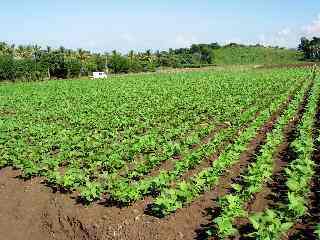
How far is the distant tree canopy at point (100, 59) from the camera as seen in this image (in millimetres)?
68812

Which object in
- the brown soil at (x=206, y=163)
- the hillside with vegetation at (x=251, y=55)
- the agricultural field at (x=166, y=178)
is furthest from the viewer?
the hillside with vegetation at (x=251, y=55)

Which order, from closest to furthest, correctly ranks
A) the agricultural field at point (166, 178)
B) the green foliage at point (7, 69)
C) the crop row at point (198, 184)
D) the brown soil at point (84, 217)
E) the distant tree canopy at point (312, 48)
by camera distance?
1. the agricultural field at point (166, 178)
2. the brown soil at point (84, 217)
3. the crop row at point (198, 184)
4. the green foliage at point (7, 69)
5. the distant tree canopy at point (312, 48)

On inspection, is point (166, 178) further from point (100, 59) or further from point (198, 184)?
point (100, 59)

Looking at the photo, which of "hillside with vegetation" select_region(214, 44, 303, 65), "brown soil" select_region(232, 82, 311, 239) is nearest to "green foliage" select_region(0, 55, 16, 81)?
"brown soil" select_region(232, 82, 311, 239)

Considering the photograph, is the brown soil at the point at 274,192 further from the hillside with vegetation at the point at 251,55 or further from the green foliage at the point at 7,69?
the hillside with vegetation at the point at 251,55

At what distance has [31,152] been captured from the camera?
1430 centimetres

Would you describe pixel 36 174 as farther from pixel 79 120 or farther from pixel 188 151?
pixel 79 120

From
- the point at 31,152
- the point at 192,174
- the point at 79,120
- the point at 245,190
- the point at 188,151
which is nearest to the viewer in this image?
the point at 245,190

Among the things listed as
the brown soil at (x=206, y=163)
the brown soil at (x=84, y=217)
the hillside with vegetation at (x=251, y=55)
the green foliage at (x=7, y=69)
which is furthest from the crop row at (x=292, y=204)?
the hillside with vegetation at (x=251, y=55)

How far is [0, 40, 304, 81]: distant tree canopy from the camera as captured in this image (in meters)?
68.8

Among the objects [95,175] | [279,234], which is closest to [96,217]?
[95,175]

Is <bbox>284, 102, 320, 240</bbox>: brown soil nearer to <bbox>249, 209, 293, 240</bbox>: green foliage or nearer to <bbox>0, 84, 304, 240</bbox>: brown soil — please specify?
<bbox>249, 209, 293, 240</bbox>: green foliage

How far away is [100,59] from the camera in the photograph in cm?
9081

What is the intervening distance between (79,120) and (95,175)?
9.73m
